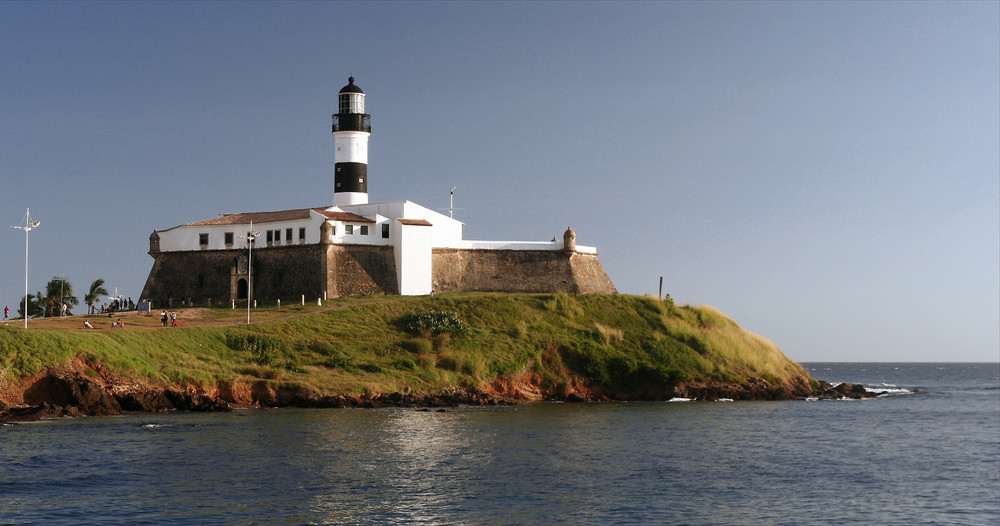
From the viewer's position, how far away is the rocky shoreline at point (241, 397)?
4444 cm

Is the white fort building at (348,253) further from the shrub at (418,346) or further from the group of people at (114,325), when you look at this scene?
the group of people at (114,325)

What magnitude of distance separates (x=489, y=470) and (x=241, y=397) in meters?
22.4

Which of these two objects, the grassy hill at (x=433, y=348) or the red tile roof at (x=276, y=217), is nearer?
the grassy hill at (x=433, y=348)

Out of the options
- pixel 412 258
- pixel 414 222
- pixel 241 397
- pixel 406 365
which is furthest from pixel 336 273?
pixel 241 397

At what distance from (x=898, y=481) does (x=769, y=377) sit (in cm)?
3462

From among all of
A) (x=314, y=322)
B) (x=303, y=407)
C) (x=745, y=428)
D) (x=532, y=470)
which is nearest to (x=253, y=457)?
(x=532, y=470)

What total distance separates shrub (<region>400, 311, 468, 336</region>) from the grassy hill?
87 millimetres

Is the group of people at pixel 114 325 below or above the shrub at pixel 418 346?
above

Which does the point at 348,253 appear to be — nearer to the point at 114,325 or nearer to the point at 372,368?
the point at 372,368

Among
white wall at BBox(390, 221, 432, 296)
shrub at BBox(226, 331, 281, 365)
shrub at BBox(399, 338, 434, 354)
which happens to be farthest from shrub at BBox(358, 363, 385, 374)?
white wall at BBox(390, 221, 432, 296)

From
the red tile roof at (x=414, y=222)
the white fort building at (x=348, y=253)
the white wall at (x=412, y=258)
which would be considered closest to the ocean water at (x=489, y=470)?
the white fort building at (x=348, y=253)

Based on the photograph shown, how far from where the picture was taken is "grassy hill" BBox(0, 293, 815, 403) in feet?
163

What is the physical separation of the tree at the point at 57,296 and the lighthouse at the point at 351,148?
22.0 meters

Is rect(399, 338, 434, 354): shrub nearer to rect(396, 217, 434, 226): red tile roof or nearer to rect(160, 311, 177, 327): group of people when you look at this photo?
rect(396, 217, 434, 226): red tile roof
